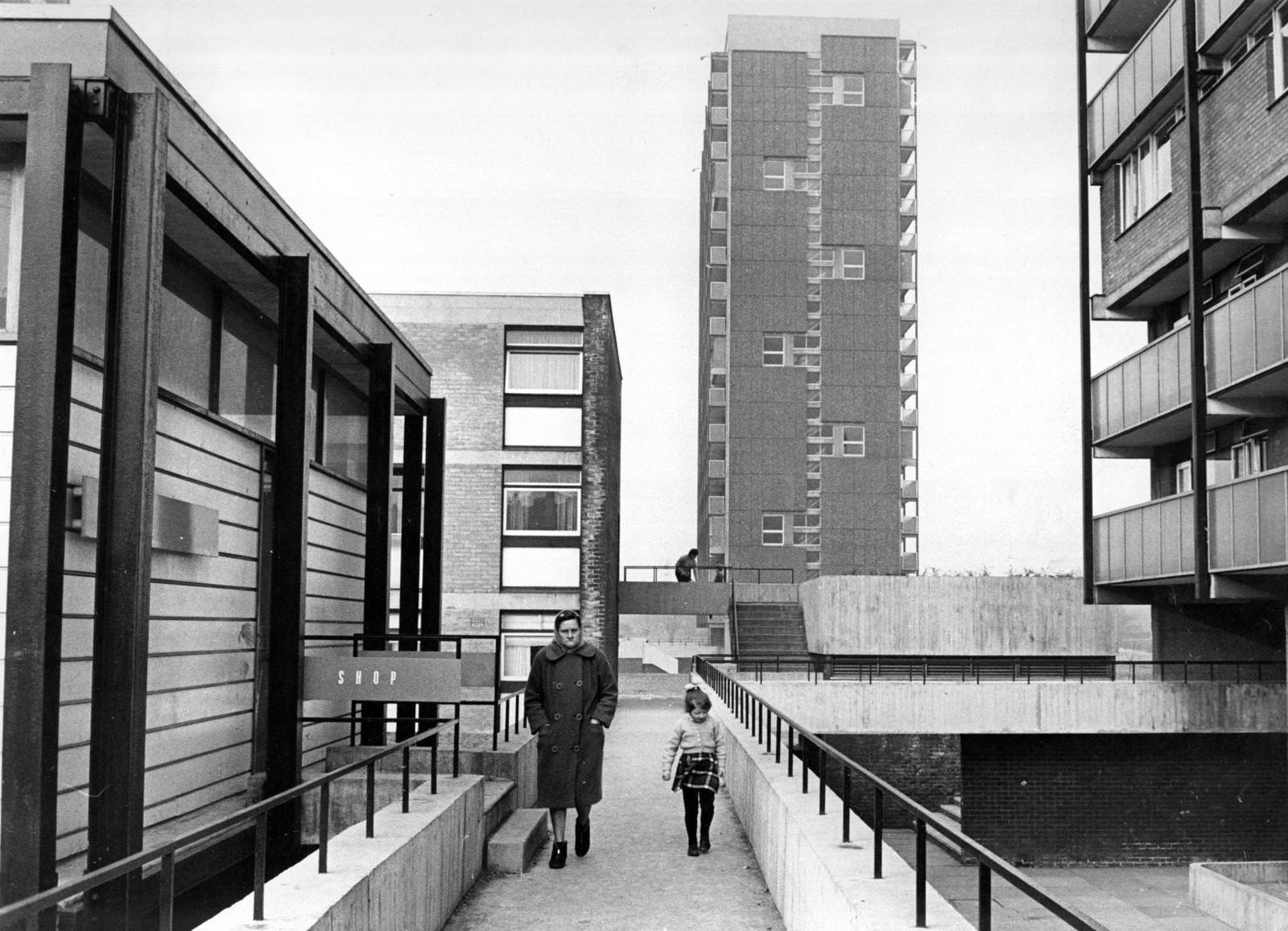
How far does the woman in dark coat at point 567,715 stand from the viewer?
1034 cm

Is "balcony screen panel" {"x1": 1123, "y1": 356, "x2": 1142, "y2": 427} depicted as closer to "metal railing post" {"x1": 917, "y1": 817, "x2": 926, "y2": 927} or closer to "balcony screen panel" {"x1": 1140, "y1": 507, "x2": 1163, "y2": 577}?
"balcony screen panel" {"x1": 1140, "y1": 507, "x2": 1163, "y2": 577}

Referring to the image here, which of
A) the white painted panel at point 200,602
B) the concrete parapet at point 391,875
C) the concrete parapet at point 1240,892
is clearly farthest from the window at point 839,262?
the concrete parapet at point 391,875

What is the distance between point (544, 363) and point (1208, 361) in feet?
55.7

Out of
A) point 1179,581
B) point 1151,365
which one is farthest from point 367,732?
point 1151,365

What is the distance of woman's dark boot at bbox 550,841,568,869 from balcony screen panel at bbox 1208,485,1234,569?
1342cm

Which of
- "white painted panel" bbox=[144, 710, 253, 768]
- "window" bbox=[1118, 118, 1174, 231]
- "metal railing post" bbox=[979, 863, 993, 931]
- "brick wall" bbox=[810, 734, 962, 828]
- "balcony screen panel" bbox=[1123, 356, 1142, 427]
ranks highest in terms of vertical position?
"window" bbox=[1118, 118, 1174, 231]

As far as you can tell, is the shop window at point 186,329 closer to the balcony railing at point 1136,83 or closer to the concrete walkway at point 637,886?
the concrete walkway at point 637,886

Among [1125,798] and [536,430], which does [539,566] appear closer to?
[536,430]

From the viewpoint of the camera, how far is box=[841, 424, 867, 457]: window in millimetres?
58344

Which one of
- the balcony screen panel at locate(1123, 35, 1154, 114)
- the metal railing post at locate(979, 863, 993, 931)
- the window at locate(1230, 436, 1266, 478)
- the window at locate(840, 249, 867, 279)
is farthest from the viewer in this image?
the window at locate(840, 249, 867, 279)

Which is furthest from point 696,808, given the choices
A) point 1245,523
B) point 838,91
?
point 838,91

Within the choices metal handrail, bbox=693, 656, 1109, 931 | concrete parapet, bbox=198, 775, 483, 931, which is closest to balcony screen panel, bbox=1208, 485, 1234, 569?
metal handrail, bbox=693, 656, 1109, 931

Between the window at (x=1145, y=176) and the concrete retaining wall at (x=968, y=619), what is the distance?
8897 millimetres

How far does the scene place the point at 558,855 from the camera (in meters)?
10.6
